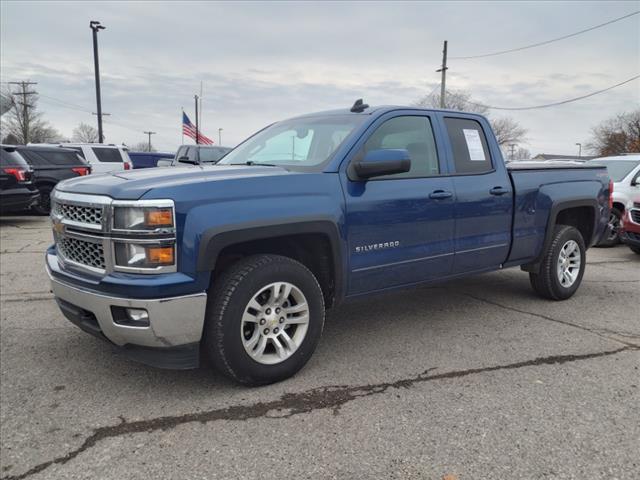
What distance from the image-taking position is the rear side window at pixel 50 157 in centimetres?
1331

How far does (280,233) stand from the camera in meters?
3.31

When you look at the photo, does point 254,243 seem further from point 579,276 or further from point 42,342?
point 579,276

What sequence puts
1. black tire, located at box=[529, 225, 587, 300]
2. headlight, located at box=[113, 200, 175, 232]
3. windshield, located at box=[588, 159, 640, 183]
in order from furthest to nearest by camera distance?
windshield, located at box=[588, 159, 640, 183]
black tire, located at box=[529, 225, 587, 300]
headlight, located at box=[113, 200, 175, 232]

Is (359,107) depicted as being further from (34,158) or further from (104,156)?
(104,156)

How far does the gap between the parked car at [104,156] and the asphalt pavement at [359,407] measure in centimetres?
1347

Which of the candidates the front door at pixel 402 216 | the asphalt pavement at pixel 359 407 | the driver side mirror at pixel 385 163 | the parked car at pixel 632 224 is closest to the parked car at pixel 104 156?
the asphalt pavement at pixel 359 407

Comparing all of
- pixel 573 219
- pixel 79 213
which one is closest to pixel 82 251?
pixel 79 213

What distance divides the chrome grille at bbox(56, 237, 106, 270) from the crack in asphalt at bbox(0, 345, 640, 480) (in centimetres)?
95

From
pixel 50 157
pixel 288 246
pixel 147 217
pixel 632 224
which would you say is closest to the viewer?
pixel 147 217

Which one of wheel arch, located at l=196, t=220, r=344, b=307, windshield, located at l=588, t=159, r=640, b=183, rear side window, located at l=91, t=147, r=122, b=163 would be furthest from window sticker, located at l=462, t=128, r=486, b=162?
rear side window, located at l=91, t=147, r=122, b=163

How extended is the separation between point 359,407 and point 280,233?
1.18 metres

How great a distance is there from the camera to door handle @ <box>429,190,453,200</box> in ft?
13.5

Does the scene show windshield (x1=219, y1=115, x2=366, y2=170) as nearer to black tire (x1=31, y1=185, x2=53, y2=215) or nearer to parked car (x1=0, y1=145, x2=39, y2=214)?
parked car (x1=0, y1=145, x2=39, y2=214)

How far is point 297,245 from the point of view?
3.67 m
